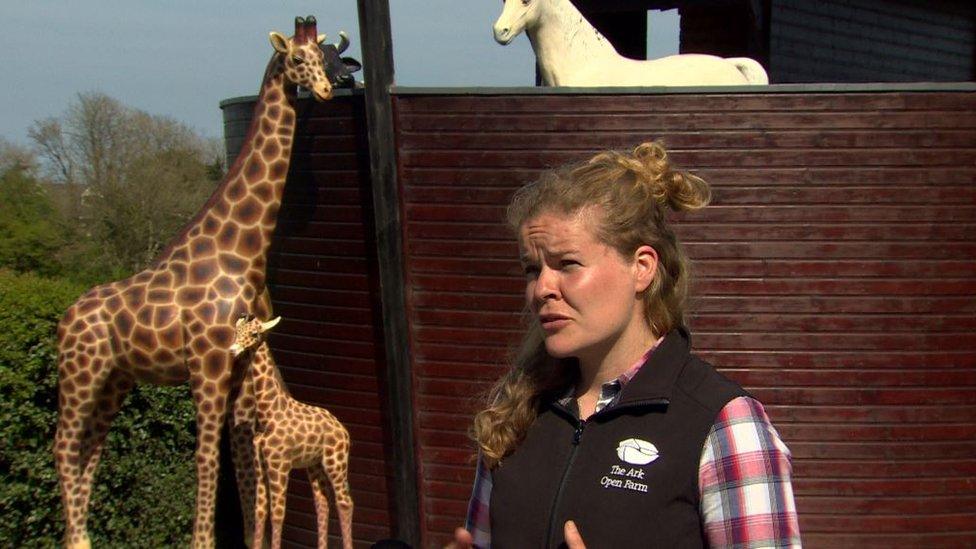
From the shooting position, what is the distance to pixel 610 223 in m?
1.93

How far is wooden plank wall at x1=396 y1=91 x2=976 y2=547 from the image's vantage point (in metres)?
5.26

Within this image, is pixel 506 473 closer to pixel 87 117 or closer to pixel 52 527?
pixel 52 527

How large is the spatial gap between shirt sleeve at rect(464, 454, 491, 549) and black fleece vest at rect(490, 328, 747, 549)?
88 millimetres

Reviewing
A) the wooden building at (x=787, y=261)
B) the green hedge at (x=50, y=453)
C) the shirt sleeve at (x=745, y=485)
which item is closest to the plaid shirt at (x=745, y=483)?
the shirt sleeve at (x=745, y=485)

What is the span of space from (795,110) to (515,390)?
367cm

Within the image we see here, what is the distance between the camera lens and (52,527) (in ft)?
18.2

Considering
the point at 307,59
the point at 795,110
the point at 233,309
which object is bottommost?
the point at 233,309

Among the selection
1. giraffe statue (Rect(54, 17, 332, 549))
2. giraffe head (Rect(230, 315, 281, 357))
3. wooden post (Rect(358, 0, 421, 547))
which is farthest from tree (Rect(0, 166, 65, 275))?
giraffe head (Rect(230, 315, 281, 357))

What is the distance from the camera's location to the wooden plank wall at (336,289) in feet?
19.0

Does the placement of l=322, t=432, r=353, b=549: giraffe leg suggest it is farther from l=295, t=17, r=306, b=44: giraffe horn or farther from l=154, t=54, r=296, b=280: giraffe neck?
l=295, t=17, r=306, b=44: giraffe horn

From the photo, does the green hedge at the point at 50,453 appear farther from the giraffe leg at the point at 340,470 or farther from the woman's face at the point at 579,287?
the woman's face at the point at 579,287

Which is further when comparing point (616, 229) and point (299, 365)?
point (299, 365)

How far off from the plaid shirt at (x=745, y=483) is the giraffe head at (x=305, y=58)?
334cm

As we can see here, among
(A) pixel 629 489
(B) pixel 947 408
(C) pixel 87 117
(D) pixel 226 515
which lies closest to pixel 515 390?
(A) pixel 629 489
